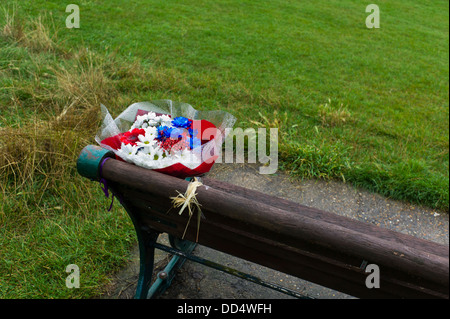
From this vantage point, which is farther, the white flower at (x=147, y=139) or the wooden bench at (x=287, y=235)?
the white flower at (x=147, y=139)

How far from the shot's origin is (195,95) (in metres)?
4.91

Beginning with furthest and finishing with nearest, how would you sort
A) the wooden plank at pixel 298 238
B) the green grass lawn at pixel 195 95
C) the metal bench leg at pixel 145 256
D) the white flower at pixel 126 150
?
the green grass lawn at pixel 195 95 < the metal bench leg at pixel 145 256 < the white flower at pixel 126 150 < the wooden plank at pixel 298 238

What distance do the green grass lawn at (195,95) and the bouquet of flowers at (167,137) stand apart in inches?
40.4

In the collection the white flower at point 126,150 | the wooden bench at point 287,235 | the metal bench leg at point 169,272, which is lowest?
the metal bench leg at point 169,272

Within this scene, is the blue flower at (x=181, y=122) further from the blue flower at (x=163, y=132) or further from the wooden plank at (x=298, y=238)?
the wooden plank at (x=298, y=238)

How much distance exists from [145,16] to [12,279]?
5.83 m

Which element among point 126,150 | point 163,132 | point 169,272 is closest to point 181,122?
point 163,132

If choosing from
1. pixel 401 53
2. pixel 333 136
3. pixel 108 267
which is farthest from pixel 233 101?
pixel 401 53

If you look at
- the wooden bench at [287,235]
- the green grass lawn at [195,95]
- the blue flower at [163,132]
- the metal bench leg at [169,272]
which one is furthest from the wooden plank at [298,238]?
the green grass lawn at [195,95]

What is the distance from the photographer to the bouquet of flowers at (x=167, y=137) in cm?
177

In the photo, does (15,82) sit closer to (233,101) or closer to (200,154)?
(233,101)

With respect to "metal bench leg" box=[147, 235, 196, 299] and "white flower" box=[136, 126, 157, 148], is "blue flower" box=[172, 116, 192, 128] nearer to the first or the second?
"white flower" box=[136, 126, 157, 148]

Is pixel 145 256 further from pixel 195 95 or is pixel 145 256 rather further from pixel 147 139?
pixel 195 95

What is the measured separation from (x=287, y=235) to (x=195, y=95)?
3752mm
